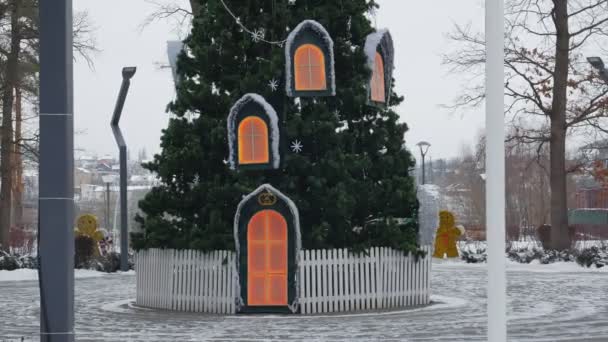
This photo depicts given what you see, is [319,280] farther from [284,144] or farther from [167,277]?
[167,277]

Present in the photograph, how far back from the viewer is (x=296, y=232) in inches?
746

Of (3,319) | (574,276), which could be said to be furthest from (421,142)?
(3,319)

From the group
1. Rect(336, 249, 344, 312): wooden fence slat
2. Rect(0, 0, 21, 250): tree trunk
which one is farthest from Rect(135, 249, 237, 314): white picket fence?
Rect(0, 0, 21, 250): tree trunk

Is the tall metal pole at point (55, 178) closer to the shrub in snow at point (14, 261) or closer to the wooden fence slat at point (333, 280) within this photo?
the wooden fence slat at point (333, 280)

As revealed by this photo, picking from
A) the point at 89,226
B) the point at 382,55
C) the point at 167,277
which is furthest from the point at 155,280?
the point at 89,226

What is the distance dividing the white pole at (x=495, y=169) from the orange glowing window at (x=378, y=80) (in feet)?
43.4

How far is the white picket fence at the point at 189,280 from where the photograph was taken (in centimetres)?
1955

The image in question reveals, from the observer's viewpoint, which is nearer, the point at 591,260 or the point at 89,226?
the point at 591,260

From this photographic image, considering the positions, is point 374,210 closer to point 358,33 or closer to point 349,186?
point 349,186

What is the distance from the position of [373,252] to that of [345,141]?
7.12ft

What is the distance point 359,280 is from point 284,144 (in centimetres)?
289

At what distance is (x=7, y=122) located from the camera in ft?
127

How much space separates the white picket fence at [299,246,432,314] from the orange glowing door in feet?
1.25

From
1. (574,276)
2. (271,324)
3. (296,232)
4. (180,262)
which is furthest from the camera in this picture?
(574,276)
